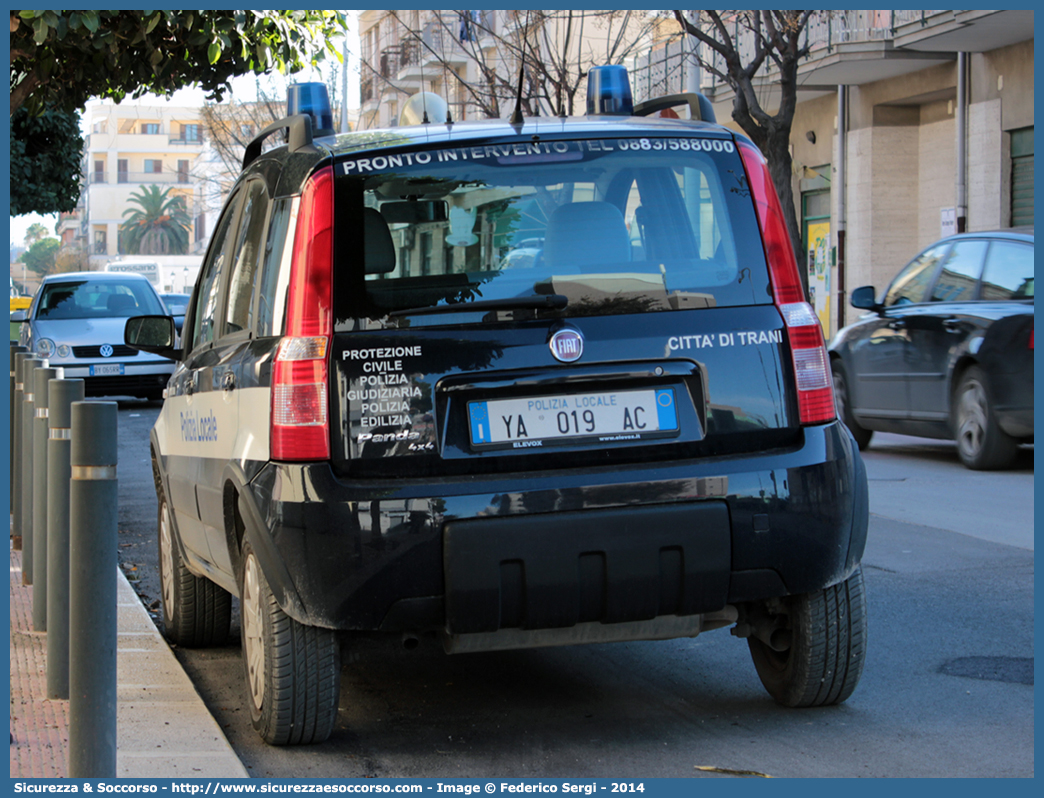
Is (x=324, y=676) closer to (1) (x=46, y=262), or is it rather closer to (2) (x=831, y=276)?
(2) (x=831, y=276)

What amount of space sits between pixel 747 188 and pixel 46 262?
600 feet

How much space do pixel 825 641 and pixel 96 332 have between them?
14.6 metres

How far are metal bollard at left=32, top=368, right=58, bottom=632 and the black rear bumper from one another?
6.31ft

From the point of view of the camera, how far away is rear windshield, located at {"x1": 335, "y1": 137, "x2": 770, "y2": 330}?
13.3 feet

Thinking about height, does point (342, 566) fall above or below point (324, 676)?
above

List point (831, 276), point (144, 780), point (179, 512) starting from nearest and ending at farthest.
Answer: point (144, 780) < point (179, 512) < point (831, 276)

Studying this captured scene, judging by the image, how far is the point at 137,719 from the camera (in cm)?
442

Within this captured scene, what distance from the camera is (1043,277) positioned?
10.2 metres

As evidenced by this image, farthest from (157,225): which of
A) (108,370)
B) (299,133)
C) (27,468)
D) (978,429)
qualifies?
(299,133)

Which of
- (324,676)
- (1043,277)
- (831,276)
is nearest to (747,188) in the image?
(324,676)

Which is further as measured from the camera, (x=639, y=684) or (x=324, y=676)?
(x=639, y=684)

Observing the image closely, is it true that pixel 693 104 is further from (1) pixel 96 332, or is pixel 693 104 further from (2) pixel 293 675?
(1) pixel 96 332

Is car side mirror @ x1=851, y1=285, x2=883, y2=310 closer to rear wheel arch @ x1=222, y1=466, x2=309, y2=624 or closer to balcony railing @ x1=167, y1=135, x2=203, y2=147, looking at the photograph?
rear wheel arch @ x1=222, y1=466, x2=309, y2=624

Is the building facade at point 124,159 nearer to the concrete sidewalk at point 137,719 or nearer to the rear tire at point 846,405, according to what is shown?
the rear tire at point 846,405
